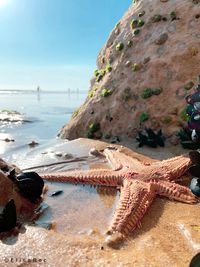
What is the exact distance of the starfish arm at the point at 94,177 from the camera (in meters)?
6.23

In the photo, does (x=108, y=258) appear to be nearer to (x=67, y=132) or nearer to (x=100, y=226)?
(x=100, y=226)

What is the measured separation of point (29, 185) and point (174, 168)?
8.75 ft

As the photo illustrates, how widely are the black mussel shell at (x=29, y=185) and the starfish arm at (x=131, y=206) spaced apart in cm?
139

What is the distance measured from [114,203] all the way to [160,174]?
1063mm

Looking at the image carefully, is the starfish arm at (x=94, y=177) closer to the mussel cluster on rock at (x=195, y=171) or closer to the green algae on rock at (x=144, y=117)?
the mussel cluster on rock at (x=195, y=171)

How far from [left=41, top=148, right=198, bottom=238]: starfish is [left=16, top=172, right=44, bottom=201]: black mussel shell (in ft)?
3.00

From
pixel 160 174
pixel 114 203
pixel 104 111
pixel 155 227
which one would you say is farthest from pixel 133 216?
pixel 104 111

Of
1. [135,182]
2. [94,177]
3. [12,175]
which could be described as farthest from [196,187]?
[12,175]

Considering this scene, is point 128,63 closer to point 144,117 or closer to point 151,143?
point 144,117

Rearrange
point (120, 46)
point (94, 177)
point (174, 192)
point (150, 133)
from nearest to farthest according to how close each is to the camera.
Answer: point (174, 192)
point (94, 177)
point (150, 133)
point (120, 46)

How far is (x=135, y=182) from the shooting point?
580cm

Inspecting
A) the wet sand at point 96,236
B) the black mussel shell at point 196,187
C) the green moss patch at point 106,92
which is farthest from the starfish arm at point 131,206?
the green moss patch at point 106,92

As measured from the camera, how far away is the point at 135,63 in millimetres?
12320

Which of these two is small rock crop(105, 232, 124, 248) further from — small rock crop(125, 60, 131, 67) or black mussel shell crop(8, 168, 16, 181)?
small rock crop(125, 60, 131, 67)
